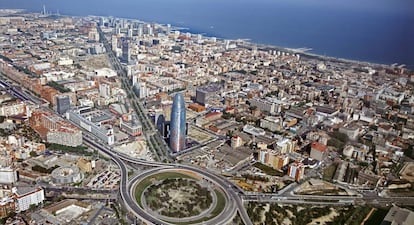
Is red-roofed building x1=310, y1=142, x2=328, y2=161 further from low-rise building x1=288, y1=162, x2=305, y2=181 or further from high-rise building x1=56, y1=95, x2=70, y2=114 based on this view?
Result: high-rise building x1=56, y1=95, x2=70, y2=114

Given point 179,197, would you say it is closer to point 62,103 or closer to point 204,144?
point 204,144

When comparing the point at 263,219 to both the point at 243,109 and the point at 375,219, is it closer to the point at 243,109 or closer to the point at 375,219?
the point at 375,219

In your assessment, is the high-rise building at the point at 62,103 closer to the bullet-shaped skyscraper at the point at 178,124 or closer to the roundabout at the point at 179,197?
the bullet-shaped skyscraper at the point at 178,124

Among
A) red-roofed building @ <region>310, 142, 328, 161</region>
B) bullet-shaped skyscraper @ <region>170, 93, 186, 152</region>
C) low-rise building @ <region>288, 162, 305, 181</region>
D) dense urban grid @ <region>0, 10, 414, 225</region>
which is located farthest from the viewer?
red-roofed building @ <region>310, 142, 328, 161</region>

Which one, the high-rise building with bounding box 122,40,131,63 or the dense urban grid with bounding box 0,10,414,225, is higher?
the high-rise building with bounding box 122,40,131,63

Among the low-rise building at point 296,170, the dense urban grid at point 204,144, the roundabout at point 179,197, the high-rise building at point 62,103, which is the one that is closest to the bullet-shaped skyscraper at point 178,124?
the dense urban grid at point 204,144

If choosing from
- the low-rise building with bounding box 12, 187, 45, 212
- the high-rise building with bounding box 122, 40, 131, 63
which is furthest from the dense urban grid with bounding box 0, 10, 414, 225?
the high-rise building with bounding box 122, 40, 131, 63
